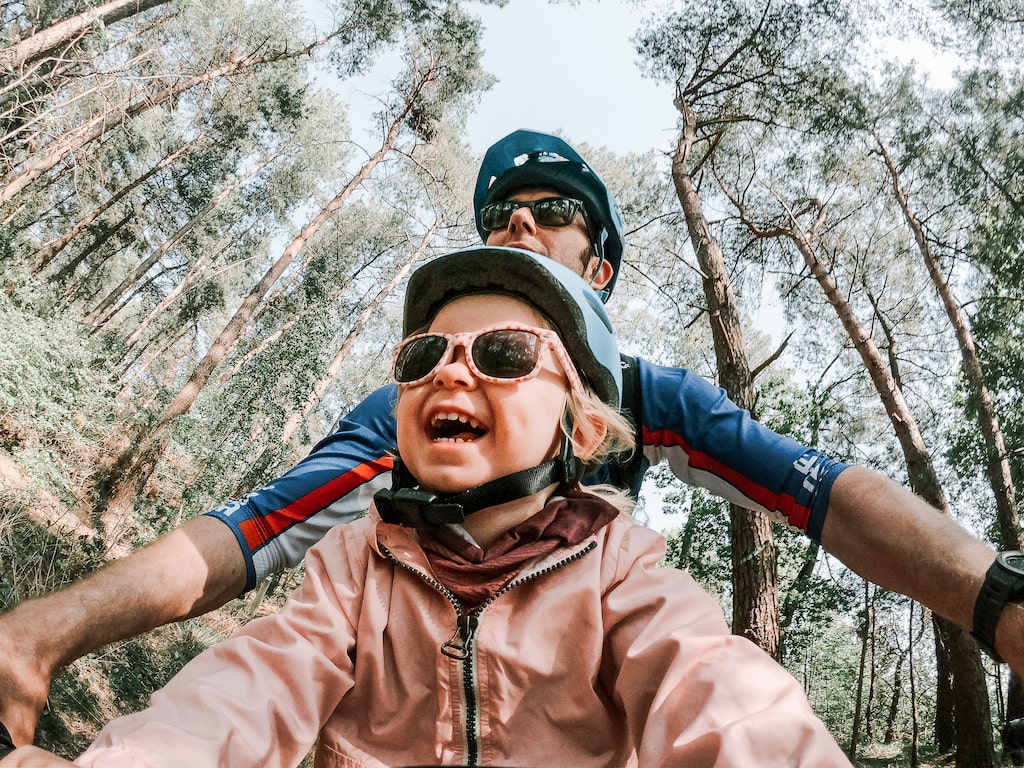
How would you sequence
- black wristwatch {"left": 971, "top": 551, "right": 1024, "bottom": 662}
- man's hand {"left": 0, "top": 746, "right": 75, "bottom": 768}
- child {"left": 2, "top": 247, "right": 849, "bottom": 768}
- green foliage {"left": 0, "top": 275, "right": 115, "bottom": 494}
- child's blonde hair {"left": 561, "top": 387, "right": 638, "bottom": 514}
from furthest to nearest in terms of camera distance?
green foliage {"left": 0, "top": 275, "right": 115, "bottom": 494} → child's blonde hair {"left": 561, "top": 387, "right": 638, "bottom": 514} → black wristwatch {"left": 971, "top": 551, "right": 1024, "bottom": 662} → child {"left": 2, "top": 247, "right": 849, "bottom": 768} → man's hand {"left": 0, "top": 746, "right": 75, "bottom": 768}

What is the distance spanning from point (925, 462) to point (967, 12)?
6937mm

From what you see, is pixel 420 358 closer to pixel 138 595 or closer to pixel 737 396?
pixel 138 595

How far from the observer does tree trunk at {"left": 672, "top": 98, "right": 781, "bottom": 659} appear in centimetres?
528

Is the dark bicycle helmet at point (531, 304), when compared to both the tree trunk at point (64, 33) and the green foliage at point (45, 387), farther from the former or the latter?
the green foliage at point (45, 387)

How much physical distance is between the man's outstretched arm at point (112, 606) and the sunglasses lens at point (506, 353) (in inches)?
40.9

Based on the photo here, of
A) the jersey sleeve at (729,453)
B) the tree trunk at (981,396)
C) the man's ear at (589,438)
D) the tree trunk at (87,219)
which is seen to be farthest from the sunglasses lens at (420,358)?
the tree trunk at (87,219)

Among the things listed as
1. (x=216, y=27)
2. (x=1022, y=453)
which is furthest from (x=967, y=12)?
(x=216, y=27)

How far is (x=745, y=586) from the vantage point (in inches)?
210

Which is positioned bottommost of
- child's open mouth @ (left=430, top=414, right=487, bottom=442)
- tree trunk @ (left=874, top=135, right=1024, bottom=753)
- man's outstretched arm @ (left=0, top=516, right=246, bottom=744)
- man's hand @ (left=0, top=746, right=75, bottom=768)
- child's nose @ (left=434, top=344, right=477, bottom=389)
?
man's hand @ (left=0, top=746, right=75, bottom=768)

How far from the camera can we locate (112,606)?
152 cm

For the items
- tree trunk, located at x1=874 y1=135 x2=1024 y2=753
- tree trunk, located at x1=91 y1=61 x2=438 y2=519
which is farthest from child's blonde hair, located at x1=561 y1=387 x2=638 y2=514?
tree trunk, located at x1=91 y1=61 x2=438 y2=519

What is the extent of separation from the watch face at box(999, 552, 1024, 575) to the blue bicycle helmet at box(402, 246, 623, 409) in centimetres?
82

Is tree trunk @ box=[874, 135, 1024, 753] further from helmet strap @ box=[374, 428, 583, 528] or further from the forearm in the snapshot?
the forearm

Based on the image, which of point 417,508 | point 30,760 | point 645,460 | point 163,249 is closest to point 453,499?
point 417,508
